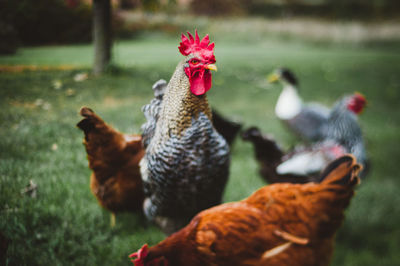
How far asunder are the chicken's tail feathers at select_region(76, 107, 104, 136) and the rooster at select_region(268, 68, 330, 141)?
10.6 feet

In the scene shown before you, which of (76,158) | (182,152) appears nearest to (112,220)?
(76,158)

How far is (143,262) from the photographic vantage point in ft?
4.36

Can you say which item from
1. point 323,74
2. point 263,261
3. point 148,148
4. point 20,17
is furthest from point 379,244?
point 323,74

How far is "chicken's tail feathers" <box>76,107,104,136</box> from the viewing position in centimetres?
123

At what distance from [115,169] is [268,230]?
107 centimetres

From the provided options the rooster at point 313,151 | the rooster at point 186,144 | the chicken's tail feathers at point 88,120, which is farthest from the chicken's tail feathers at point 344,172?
the chicken's tail feathers at point 88,120

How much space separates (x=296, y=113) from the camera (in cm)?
408

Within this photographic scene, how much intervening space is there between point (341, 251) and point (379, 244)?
447mm

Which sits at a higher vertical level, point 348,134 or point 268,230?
point 348,134

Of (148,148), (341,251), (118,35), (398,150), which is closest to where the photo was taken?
(118,35)

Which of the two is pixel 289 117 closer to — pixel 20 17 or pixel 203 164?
pixel 203 164

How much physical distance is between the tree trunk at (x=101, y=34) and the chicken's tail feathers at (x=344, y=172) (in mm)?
1420

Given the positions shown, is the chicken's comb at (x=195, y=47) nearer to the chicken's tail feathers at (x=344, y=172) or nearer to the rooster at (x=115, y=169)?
the rooster at (x=115, y=169)

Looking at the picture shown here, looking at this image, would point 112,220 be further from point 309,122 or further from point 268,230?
point 309,122
